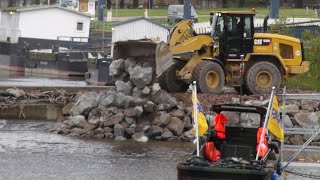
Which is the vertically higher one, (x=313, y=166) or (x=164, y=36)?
(x=164, y=36)

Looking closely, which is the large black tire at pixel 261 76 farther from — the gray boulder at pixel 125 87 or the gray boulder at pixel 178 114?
the gray boulder at pixel 125 87

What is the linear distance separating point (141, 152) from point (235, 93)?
6.95m

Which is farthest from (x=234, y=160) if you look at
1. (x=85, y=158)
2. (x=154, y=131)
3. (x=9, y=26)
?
(x=9, y=26)

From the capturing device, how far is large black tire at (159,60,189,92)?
29297 mm

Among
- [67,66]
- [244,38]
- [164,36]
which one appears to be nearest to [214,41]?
[244,38]

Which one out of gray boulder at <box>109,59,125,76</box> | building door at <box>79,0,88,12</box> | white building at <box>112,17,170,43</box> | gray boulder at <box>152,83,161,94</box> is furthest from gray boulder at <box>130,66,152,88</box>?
building door at <box>79,0,88,12</box>

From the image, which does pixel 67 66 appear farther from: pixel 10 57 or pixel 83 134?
pixel 83 134

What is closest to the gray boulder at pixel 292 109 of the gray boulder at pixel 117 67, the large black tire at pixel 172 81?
the large black tire at pixel 172 81

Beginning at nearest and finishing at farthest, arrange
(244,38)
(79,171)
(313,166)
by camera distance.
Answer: (313,166)
(79,171)
(244,38)

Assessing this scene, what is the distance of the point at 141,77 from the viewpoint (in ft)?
91.7

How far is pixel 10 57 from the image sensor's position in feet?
209

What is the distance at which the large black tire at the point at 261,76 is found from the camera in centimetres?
2906

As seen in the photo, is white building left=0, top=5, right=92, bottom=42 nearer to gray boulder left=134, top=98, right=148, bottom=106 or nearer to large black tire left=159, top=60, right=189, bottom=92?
large black tire left=159, top=60, right=189, bottom=92

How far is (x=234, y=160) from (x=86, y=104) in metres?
14.0
